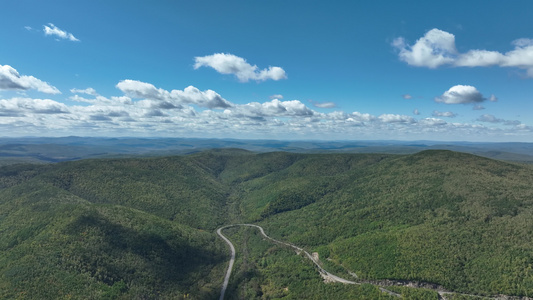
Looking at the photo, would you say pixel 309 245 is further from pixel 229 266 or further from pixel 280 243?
pixel 229 266

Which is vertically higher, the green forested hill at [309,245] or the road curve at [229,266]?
the green forested hill at [309,245]

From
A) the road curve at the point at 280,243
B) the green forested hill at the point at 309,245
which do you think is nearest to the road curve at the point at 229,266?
the road curve at the point at 280,243

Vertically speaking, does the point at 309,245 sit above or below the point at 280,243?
above

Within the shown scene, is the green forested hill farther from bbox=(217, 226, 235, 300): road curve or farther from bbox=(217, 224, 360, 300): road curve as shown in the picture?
bbox=(217, 224, 360, 300): road curve

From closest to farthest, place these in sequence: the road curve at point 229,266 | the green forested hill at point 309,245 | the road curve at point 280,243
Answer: the green forested hill at point 309,245
the road curve at point 280,243
the road curve at point 229,266

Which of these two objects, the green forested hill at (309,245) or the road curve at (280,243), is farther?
the road curve at (280,243)

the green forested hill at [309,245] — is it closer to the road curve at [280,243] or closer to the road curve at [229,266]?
the road curve at [229,266]

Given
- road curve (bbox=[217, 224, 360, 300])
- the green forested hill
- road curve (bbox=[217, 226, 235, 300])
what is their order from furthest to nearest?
road curve (bbox=[217, 226, 235, 300]) < road curve (bbox=[217, 224, 360, 300]) < the green forested hill

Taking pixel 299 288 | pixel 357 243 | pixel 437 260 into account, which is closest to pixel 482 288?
pixel 437 260

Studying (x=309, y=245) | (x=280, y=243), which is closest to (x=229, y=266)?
(x=280, y=243)

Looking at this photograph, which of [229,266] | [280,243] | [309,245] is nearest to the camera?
[229,266]

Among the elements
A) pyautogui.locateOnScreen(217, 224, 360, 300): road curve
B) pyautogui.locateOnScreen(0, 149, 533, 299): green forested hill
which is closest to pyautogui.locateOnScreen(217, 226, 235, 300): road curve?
pyautogui.locateOnScreen(217, 224, 360, 300): road curve
